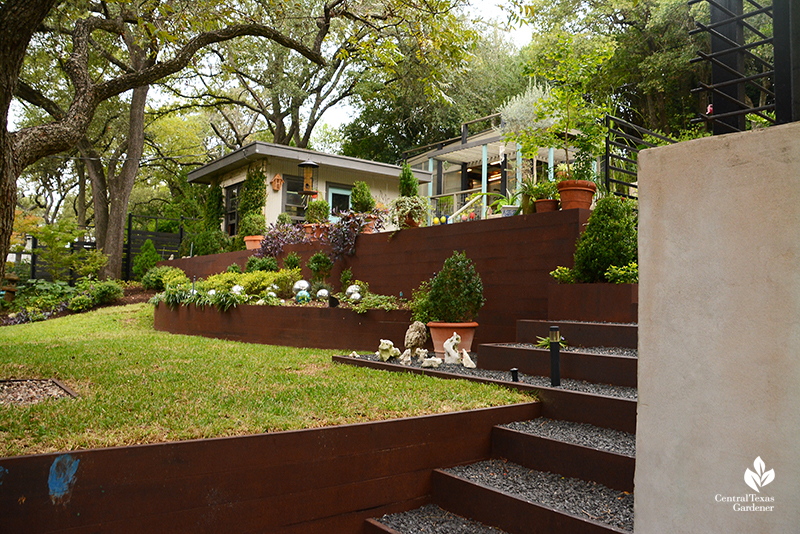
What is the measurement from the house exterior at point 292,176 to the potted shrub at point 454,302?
8.33 meters

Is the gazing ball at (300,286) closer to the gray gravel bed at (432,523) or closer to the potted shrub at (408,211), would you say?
the potted shrub at (408,211)

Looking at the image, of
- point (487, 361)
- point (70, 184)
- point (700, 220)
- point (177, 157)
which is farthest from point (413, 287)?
point (70, 184)

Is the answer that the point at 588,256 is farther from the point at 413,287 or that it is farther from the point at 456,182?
the point at 456,182

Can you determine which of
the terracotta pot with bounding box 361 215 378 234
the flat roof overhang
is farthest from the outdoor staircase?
the flat roof overhang

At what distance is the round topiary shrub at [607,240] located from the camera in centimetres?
527

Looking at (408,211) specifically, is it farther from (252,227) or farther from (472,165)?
(472,165)

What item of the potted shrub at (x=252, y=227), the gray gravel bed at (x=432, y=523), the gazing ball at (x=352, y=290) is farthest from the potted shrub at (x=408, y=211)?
the gray gravel bed at (x=432, y=523)

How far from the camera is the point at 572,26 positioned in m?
19.8

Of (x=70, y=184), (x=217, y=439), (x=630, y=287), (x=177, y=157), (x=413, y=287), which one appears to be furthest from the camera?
(x=70, y=184)

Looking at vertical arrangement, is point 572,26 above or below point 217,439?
above

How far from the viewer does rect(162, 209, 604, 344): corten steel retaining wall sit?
20.3 feet

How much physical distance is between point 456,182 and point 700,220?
62.5ft
